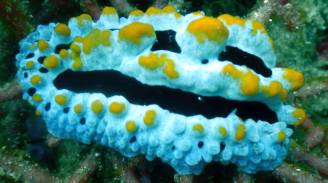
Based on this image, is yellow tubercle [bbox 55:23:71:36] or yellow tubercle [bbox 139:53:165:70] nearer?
yellow tubercle [bbox 139:53:165:70]

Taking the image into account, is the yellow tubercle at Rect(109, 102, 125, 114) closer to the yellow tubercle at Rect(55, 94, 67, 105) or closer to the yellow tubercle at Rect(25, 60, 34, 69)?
the yellow tubercle at Rect(55, 94, 67, 105)

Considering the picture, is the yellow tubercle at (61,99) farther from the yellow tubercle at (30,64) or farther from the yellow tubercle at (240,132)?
the yellow tubercle at (240,132)

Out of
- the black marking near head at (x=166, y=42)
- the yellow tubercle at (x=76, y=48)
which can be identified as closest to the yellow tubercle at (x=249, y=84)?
the black marking near head at (x=166, y=42)

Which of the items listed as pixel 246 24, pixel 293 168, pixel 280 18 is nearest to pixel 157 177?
pixel 293 168

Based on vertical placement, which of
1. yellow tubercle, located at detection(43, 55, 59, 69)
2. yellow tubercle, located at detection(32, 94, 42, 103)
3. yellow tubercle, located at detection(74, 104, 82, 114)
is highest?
yellow tubercle, located at detection(43, 55, 59, 69)

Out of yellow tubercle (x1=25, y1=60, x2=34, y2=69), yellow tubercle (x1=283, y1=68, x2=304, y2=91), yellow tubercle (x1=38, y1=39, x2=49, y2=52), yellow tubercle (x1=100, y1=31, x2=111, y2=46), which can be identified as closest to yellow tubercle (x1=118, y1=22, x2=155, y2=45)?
yellow tubercle (x1=100, y1=31, x2=111, y2=46)

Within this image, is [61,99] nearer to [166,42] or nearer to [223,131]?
[166,42]
